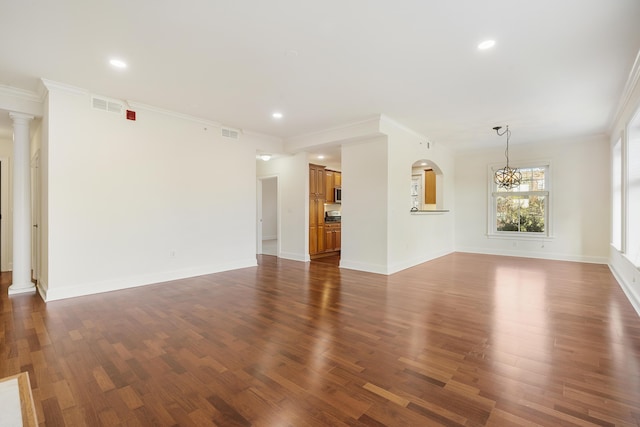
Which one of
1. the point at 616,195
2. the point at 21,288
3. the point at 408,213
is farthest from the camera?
the point at 408,213

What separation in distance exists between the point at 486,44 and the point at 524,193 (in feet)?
20.6

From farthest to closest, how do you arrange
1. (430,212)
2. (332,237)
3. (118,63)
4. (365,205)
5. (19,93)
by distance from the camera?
(332,237), (430,212), (365,205), (19,93), (118,63)

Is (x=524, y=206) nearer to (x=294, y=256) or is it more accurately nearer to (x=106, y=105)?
(x=294, y=256)

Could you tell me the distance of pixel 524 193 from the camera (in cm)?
791

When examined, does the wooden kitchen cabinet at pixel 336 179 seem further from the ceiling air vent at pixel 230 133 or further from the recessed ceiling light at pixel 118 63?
the recessed ceiling light at pixel 118 63

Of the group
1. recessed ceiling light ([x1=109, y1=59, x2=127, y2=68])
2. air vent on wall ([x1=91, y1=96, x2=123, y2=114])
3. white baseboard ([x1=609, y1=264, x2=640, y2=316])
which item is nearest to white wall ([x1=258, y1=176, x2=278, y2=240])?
air vent on wall ([x1=91, y1=96, x2=123, y2=114])

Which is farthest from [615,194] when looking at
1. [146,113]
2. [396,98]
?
[146,113]

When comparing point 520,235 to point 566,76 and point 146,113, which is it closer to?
point 566,76

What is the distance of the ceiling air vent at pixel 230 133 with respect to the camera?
5.98m

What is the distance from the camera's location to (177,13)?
2.55m

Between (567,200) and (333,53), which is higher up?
(333,53)

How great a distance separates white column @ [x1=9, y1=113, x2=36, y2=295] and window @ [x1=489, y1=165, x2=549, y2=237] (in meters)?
9.82

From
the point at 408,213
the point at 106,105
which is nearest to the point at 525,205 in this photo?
the point at 408,213

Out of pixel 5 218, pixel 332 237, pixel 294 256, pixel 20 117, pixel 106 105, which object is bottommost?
pixel 294 256
